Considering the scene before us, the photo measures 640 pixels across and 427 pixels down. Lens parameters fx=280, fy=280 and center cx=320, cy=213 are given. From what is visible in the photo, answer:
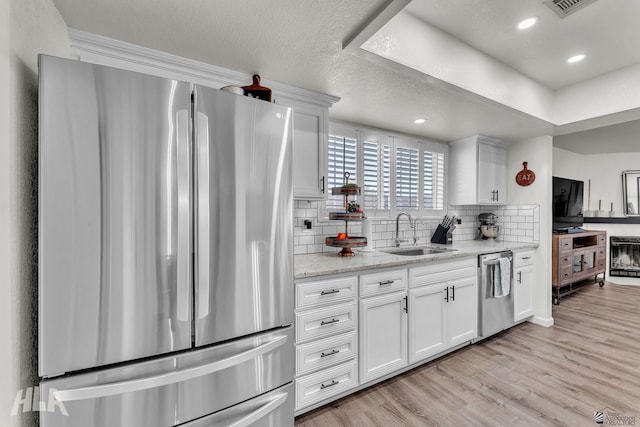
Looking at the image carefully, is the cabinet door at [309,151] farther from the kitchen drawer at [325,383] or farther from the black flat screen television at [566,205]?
the black flat screen television at [566,205]

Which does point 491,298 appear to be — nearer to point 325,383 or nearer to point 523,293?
point 523,293

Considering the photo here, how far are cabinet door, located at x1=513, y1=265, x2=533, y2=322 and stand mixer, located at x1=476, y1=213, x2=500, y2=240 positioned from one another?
549 mm

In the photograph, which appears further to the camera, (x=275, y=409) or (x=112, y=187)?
(x=275, y=409)

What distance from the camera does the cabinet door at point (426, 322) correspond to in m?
2.25

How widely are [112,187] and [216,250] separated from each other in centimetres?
44

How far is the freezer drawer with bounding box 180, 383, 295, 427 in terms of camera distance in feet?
3.92

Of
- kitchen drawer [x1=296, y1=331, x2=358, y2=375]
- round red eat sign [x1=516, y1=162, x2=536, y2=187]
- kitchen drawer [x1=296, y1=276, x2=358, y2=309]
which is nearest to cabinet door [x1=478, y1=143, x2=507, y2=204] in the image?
round red eat sign [x1=516, y1=162, x2=536, y2=187]

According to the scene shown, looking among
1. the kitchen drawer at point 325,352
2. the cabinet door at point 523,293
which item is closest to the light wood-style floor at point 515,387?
the cabinet door at point 523,293

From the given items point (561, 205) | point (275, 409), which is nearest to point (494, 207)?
point (561, 205)

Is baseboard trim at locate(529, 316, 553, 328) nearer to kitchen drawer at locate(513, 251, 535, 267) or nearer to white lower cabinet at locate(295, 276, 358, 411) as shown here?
kitchen drawer at locate(513, 251, 535, 267)

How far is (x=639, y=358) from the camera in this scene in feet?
8.25

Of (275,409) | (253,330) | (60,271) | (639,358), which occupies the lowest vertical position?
(639,358)

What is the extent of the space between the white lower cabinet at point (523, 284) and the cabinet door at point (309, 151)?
2482 millimetres

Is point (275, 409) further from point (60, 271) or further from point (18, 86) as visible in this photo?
point (18, 86)
